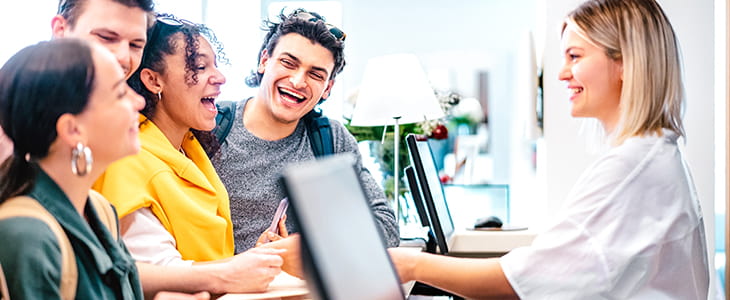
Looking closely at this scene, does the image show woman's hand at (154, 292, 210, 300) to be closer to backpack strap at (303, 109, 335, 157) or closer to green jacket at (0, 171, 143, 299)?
green jacket at (0, 171, 143, 299)

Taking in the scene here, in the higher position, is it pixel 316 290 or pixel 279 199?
pixel 316 290

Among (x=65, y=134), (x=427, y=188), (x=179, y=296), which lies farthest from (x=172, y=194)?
(x=427, y=188)

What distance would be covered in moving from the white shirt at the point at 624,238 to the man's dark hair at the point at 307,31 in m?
0.94

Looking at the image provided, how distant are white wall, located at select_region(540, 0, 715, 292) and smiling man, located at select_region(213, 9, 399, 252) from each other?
1.22 m

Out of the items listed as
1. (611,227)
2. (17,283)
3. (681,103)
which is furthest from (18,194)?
(681,103)

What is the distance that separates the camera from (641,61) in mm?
1579

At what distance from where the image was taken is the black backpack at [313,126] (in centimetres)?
209

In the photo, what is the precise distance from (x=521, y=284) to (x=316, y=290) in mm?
872

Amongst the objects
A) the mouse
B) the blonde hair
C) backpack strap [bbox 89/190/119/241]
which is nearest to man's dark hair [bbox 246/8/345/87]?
the blonde hair

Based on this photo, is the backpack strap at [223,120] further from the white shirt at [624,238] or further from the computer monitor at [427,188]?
the white shirt at [624,238]

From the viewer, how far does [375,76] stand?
9.57 ft

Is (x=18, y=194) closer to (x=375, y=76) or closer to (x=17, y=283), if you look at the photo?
(x=17, y=283)

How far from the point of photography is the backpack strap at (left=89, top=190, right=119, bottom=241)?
1.20 metres

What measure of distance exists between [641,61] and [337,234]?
0.99 metres
